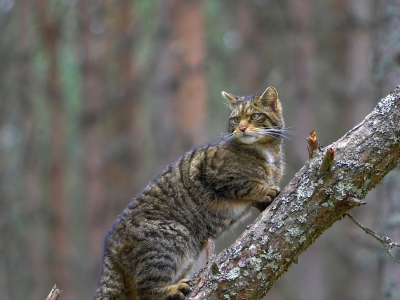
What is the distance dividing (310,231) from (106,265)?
1868mm

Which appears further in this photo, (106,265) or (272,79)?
(272,79)

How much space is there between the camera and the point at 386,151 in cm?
305

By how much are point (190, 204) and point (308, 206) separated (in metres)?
1.52

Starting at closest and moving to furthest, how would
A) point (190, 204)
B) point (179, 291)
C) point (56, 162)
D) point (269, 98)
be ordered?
1. point (179, 291)
2. point (190, 204)
3. point (269, 98)
4. point (56, 162)

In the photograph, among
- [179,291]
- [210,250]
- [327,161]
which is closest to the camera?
[327,161]

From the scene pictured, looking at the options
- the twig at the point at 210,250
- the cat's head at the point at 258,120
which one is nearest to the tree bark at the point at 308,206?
the twig at the point at 210,250

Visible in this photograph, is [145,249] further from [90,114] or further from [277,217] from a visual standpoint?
[90,114]

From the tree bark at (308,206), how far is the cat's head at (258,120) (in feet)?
4.30

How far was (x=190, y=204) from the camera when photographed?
14.6ft

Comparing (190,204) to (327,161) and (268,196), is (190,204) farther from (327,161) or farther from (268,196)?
(327,161)

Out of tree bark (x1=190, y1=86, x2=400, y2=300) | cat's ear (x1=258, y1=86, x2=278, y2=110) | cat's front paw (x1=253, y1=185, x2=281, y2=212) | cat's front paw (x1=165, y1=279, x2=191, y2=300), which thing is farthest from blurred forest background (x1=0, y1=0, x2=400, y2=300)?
cat's front paw (x1=165, y1=279, x2=191, y2=300)

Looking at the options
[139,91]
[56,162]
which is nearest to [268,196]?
[56,162]

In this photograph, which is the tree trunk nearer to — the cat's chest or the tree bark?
the cat's chest

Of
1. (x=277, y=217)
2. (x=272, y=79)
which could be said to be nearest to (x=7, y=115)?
(x=272, y=79)
